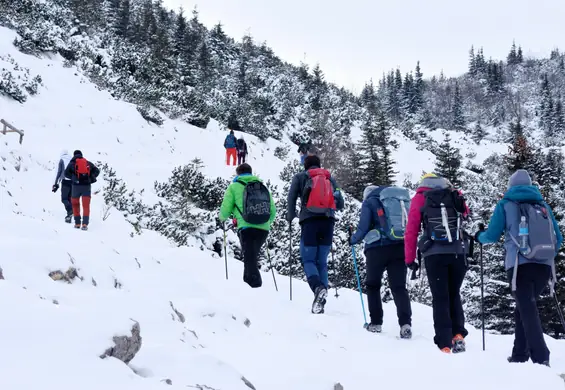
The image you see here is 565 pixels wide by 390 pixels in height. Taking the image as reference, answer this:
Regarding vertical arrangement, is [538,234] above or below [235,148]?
below

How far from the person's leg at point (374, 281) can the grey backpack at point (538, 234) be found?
142 centimetres

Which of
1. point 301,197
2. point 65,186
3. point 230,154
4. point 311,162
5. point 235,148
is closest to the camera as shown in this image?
point 301,197

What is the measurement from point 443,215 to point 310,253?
6.12ft

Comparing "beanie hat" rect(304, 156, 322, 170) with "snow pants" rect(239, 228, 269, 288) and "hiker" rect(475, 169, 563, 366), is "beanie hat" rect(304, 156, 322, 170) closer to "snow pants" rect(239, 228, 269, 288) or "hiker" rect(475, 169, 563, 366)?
"snow pants" rect(239, 228, 269, 288)

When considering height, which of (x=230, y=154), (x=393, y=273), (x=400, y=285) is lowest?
(x=400, y=285)

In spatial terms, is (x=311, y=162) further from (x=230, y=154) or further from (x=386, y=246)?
(x=230, y=154)

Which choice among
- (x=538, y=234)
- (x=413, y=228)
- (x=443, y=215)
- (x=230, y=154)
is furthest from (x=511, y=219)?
(x=230, y=154)

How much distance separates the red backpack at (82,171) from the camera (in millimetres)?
9141

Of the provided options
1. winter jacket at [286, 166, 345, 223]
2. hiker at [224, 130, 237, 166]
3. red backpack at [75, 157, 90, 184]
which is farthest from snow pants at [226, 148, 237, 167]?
winter jacket at [286, 166, 345, 223]

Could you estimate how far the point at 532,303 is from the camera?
4426 millimetres

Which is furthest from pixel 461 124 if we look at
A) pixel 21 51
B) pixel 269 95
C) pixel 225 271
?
pixel 225 271

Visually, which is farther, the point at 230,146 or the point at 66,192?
the point at 230,146

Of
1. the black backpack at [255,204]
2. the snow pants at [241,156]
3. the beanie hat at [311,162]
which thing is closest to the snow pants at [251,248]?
the black backpack at [255,204]

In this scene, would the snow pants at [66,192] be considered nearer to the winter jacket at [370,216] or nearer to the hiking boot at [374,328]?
the winter jacket at [370,216]
